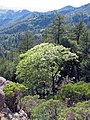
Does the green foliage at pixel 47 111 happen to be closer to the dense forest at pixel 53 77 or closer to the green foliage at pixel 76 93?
the dense forest at pixel 53 77

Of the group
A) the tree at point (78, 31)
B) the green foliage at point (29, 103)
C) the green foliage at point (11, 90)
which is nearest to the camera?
the green foliage at point (11, 90)

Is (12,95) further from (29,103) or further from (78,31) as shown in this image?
(78,31)

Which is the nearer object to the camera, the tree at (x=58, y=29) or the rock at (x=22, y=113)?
the rock at (x=22, y=113)

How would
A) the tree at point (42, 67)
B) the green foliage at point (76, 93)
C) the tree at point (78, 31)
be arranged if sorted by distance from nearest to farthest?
the green foliage at point (76, 93) → the tree at point (42, 67) → the tree at point (78, 31)

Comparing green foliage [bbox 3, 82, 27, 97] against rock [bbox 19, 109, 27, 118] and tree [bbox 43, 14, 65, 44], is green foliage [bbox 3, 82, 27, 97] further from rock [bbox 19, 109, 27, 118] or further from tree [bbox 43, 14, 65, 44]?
tree [bbox 43, 14, 65, 44]

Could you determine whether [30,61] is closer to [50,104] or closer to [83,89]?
[83,89]

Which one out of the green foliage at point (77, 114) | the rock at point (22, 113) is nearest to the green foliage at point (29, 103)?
the rock at point (22, 113)

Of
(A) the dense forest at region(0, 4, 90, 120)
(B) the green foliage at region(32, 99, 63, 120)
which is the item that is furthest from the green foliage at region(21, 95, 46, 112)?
(B) the green foliage at region(32, 99, 63, 120)

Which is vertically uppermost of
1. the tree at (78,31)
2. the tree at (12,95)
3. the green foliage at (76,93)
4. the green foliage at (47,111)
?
the tree at (78,31)

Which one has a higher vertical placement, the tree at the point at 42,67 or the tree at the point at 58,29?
the tree at the point at 58,29

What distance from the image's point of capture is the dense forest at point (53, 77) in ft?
75.3

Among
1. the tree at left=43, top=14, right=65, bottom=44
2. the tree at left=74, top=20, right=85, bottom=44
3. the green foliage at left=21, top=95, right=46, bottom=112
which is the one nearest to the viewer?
the green foliage at left=21, top=95, right=46, bottom=112

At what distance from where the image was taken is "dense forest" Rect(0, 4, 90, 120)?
23.0 metres

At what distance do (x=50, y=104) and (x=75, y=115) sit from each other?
2.60 m
